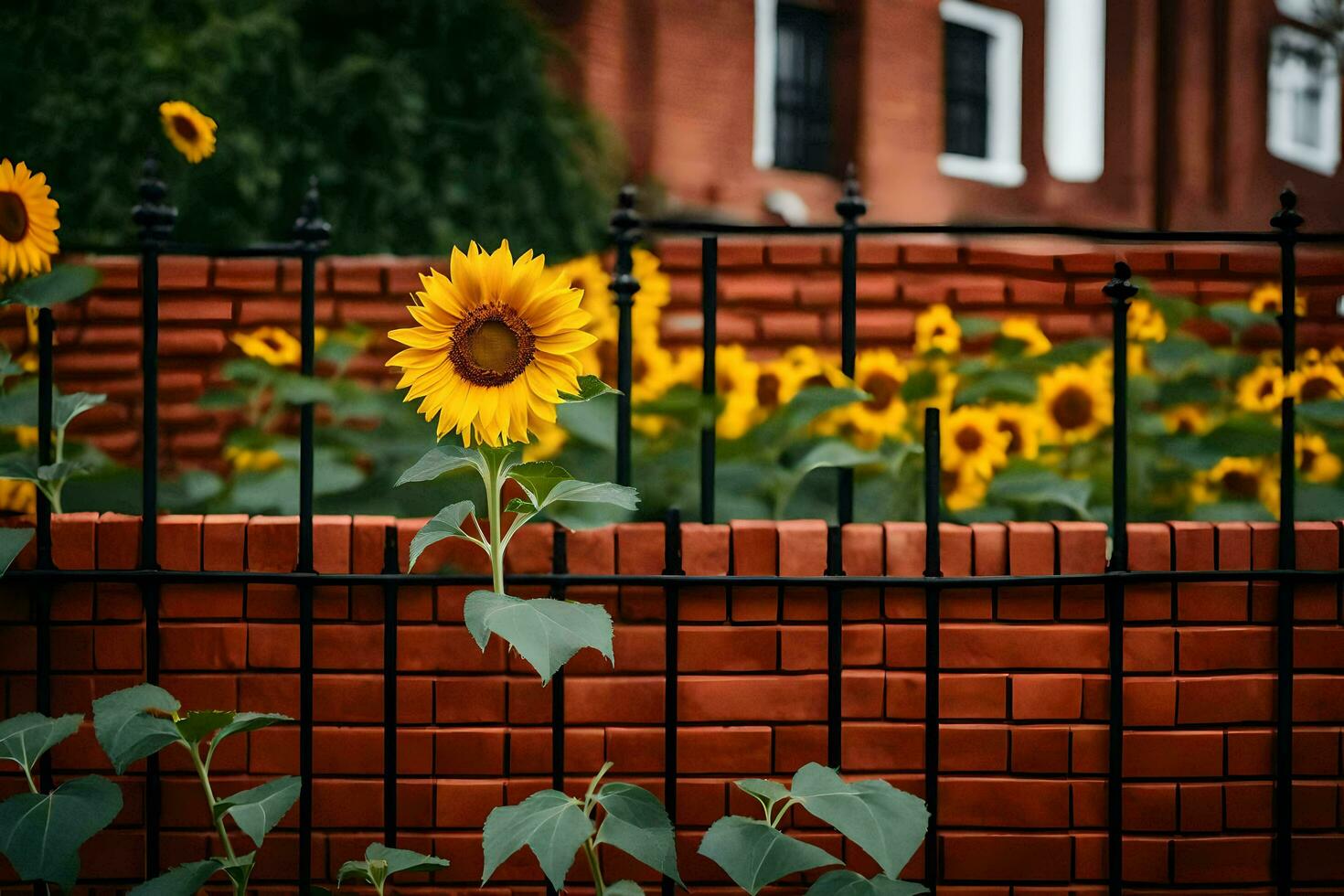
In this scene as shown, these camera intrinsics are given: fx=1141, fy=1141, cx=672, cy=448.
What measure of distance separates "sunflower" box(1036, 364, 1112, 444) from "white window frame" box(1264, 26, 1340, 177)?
11.3 m

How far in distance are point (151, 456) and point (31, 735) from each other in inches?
16.2

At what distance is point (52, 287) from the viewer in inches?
70.3

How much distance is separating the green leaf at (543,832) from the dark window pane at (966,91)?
10.7m

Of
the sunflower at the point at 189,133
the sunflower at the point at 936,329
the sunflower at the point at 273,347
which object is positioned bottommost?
the sunflower at the point at 273,347

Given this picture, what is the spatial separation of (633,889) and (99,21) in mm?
4311

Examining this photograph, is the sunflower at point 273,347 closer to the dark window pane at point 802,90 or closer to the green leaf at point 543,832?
the green leaf at point 543,832

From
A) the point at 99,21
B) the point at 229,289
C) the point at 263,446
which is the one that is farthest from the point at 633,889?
the point at 99,21

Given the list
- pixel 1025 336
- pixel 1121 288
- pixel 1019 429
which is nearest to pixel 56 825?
pixel 1121 288

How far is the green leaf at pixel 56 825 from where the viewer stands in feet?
4.77

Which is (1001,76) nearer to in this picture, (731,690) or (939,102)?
(939,102)

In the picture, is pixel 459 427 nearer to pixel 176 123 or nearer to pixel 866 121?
pixel 176 123

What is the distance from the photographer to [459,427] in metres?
1.37

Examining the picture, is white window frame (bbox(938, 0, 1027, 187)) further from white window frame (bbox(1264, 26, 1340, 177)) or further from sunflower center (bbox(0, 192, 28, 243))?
sunflower center (bbox(0, 192, 28, 243))

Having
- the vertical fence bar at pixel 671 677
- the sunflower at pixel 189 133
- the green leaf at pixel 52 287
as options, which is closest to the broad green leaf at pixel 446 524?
the vertical fence bar at pixel 671 677
